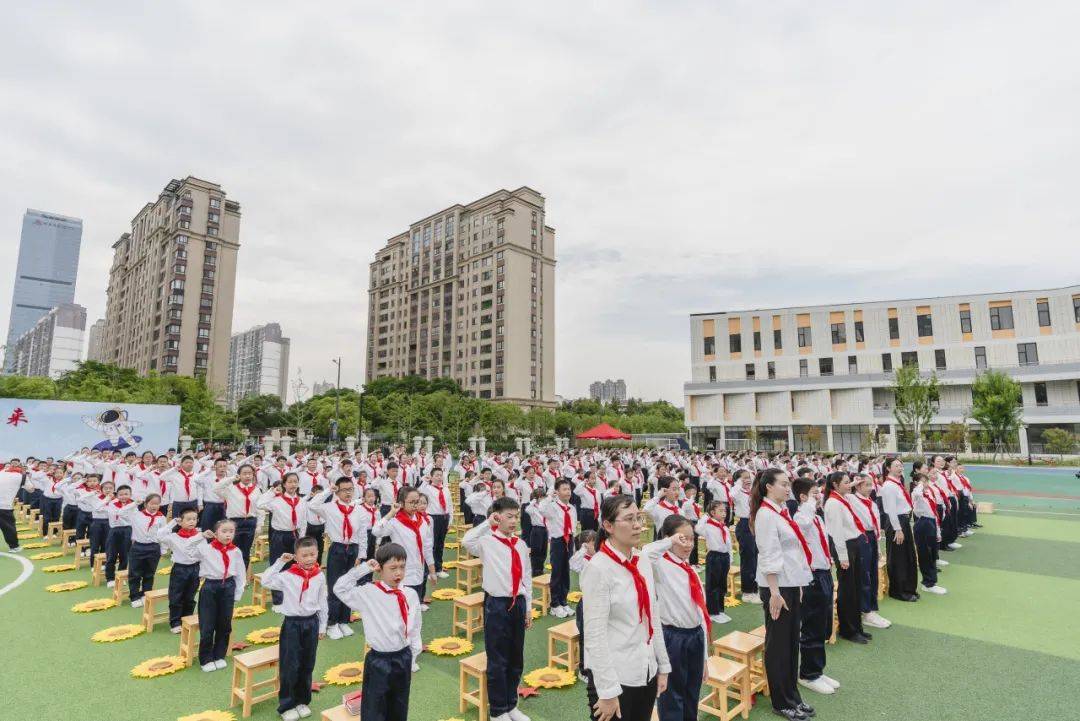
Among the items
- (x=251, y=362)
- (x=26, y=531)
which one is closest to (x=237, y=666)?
(x=26, y=531)

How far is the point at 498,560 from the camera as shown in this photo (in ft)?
15.1

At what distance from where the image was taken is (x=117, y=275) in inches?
3238

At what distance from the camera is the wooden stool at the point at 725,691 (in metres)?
4.18

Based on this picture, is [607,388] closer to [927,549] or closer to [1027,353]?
[1027,353]

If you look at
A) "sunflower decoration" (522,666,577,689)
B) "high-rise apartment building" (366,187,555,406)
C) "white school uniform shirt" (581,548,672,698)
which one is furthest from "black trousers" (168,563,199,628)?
"high-rise apartment building" (366,187,555,406)

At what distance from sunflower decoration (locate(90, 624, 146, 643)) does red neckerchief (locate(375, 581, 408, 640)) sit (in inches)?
168

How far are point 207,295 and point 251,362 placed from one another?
70.6m

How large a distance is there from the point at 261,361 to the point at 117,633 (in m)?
135

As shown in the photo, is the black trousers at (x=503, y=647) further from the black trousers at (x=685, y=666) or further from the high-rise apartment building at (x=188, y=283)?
Result: the high-rise apartment building at (x=188, y=283)

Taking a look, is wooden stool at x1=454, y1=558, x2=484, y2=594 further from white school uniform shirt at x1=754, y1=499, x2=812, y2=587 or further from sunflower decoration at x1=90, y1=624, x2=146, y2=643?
white school uniform shirt at x1=754, y1=499, x2=812, y2=587

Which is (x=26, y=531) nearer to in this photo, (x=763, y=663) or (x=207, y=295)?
(x=763, y=663)

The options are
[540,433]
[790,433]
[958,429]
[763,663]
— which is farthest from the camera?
[540,433]

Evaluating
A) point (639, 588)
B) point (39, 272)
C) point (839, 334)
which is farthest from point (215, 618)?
point (39, 272)

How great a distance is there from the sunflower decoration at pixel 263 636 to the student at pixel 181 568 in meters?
0.88
